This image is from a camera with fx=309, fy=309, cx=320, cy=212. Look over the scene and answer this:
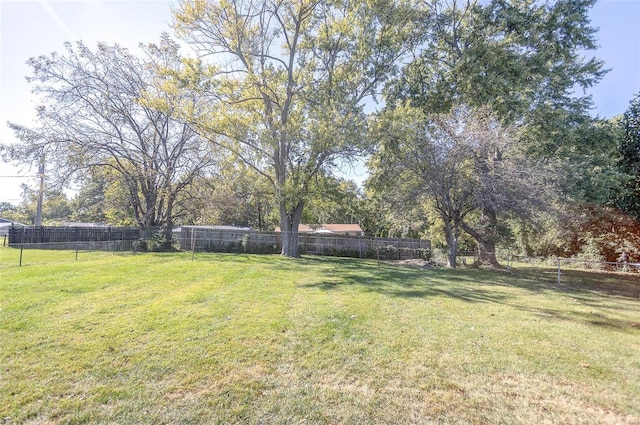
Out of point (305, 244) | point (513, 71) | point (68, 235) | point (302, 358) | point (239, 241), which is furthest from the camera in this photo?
point (68, 235)

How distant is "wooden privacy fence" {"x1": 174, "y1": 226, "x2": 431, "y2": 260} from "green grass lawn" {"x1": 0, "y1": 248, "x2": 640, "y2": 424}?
481 inches

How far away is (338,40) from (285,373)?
54.3 feet

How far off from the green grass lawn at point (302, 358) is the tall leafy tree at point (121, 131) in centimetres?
1253

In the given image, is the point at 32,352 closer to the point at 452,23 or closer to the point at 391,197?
the point at 391,197

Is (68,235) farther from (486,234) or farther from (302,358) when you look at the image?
(486,234)

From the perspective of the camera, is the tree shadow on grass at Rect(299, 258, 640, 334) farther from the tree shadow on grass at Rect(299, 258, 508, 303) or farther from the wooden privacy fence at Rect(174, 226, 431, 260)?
the wooden privacy fence at Rect(174, 226, 431, 260)

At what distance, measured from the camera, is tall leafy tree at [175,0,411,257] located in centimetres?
1376

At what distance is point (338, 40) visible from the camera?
15867 mm

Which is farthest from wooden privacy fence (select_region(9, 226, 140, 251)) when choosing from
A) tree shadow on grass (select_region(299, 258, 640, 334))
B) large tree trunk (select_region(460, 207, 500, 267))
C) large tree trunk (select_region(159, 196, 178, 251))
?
large tree trunk (select_region(460, 207, 500, 267))

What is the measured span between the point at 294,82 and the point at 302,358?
51.7ft

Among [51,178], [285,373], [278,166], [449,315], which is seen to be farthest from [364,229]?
[285,373]

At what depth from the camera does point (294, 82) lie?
16.6 meters

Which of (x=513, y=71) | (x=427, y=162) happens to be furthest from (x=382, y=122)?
(x=513, y=71)

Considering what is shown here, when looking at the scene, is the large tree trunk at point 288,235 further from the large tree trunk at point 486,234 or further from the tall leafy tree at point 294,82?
the large tree trunk at point 486,234
